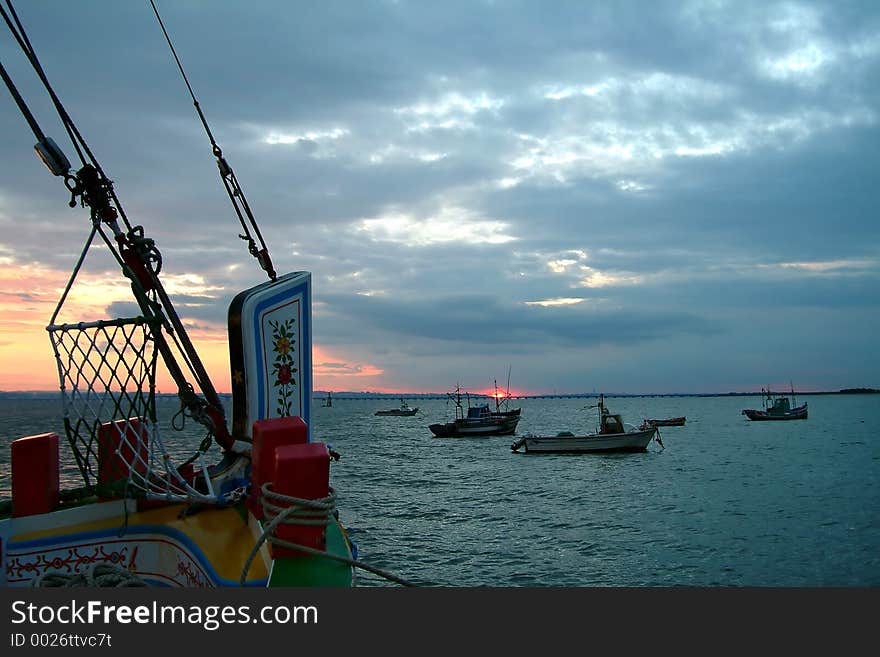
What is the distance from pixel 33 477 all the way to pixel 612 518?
27524mm

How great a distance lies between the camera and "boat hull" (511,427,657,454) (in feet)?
194

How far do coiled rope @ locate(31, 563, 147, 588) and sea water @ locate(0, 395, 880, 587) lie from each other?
12.8 meters

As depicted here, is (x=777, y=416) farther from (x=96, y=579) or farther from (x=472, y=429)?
(x=96, y=579)

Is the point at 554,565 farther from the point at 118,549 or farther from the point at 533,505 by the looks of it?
the point at 118,549

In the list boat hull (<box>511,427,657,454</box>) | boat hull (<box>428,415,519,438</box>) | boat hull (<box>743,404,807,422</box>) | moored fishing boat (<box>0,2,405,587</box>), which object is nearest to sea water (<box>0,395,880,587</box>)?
boat hull (<box>511,427,657,454</box>)

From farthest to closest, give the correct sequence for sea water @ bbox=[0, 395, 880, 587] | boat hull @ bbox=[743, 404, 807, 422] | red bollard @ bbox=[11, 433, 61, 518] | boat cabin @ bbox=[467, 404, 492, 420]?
boat hull @ bbox=[743, 404, 807, 422] → boat cabin @ bbox=[467, 404, 492, 420] → sea water @ bbox=[0, 395, 880, 587] → red bollard @ bbox=[11, 433, 61, 518]

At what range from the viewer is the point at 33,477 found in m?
6.64

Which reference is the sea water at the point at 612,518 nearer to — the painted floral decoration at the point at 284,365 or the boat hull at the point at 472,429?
the painted floral decoration at the point at 284,365

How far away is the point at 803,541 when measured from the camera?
982 inches

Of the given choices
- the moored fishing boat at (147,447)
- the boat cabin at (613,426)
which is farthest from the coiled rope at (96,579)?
the boat cabin at (613,426)

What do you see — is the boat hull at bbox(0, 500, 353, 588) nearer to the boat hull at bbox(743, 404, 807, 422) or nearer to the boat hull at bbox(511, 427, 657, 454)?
the boat hull at bbox(511, 427, 657, 454)

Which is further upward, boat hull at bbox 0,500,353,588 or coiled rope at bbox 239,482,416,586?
coiled rope at bbox 239,482,416,586

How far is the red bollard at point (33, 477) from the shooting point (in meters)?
6.60

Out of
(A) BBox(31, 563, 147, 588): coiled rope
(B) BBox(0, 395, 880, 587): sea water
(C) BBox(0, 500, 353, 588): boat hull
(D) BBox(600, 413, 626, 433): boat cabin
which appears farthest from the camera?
(D) BBox(600, 413, 626, 433): boat cabin
